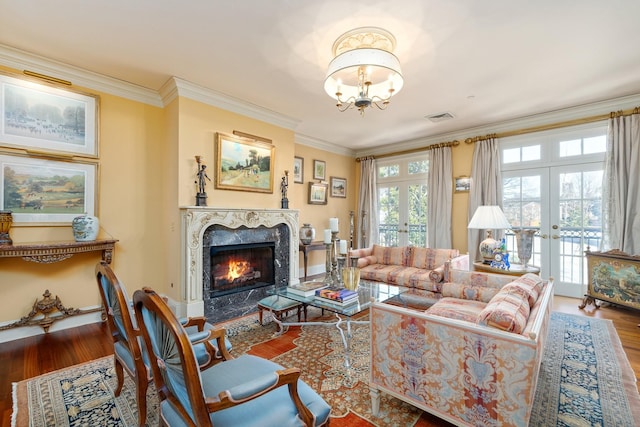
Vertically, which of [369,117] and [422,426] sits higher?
[369,117]

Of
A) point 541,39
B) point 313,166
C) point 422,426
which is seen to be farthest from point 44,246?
point 541,39

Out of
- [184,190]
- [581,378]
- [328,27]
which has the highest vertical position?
[328,27]

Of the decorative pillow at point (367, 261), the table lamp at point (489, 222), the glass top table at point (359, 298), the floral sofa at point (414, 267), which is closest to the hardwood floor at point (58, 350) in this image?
the table lamp at point (489, 222)

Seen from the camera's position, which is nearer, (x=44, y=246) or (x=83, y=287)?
(x=44, y=246)

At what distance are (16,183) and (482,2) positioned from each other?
15.2 feet

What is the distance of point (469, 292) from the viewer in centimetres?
277

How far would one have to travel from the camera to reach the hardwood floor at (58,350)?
2.16m

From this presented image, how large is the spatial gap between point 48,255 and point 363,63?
350 centimetres

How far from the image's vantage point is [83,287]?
3201 mm

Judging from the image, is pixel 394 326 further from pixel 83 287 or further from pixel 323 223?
pixel 323 223

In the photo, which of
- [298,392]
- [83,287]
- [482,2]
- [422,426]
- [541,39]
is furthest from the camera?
[83,287]

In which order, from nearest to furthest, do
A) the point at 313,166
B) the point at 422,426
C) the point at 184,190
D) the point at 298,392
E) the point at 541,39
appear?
the point at 298,392 → the point at 422,426 → the point at 541,39 → the point at 184,190 → the point at 313,166

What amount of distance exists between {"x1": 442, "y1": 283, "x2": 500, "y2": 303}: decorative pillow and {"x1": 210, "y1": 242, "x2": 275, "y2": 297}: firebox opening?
8.40 feet

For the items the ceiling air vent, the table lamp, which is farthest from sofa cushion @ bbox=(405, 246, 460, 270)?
the ceiling air vent
